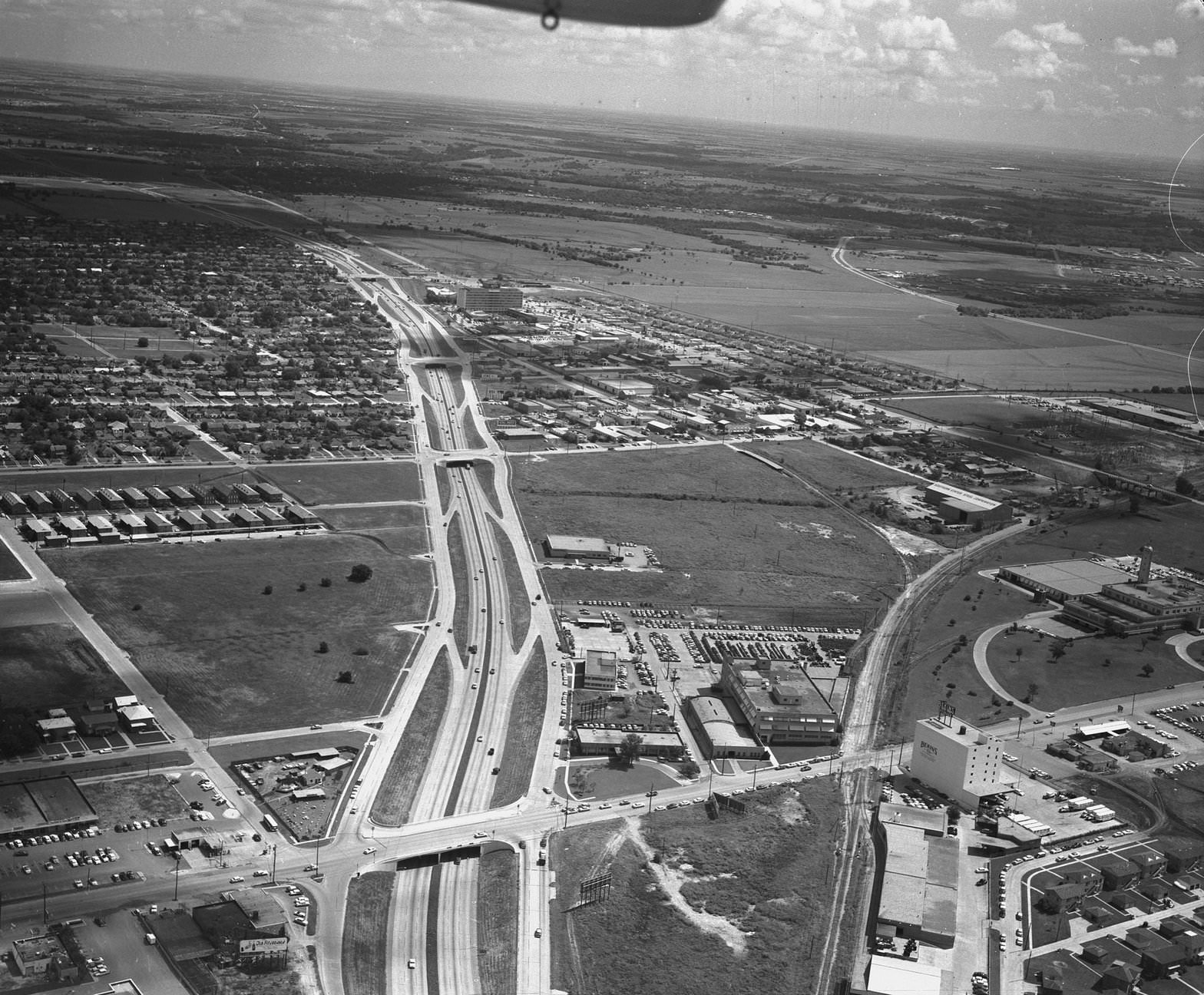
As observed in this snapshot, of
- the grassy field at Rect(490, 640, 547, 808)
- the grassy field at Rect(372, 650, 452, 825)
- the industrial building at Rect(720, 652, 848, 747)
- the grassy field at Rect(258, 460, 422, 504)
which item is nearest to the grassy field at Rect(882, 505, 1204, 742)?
the industrial building at Rect(720, 652, 848, 747)

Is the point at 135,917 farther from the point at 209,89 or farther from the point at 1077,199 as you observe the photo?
the point at 1077,199

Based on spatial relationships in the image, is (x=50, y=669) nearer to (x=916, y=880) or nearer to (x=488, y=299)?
(x=916, y=880)

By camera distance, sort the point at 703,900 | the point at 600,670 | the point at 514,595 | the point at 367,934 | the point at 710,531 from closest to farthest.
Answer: the point at 367,934
the point at 703,900
the point at 600,670
the point at 514,595
the point at 710,531

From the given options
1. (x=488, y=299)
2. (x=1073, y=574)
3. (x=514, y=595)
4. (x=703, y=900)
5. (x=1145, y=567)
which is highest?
(x=488, y=299)

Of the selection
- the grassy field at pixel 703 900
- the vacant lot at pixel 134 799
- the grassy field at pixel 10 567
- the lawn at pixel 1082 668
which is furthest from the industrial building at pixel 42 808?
the lawn at pixel 1082 668

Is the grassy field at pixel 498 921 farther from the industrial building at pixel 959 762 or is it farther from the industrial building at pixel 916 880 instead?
the industrial building at pixel 959 762

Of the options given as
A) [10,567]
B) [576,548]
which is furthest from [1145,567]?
[10,567]
